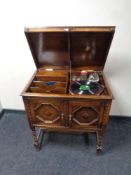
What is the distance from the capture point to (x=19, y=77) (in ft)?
5.54

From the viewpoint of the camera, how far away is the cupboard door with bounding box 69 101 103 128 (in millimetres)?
1110

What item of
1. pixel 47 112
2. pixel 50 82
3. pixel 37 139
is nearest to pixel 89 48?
pixel 50 82

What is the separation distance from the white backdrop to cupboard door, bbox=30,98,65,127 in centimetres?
55

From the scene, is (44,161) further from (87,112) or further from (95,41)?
(95,41)

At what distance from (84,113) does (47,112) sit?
275 millimetres

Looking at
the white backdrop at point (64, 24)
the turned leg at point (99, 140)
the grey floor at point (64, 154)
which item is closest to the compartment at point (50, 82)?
the white backdrop at point (64, 24)

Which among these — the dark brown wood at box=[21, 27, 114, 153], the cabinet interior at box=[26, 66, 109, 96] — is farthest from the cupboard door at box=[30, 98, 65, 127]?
the cabinet interior at box=[26, 66, 109, 96]

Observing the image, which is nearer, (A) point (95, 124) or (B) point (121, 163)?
(A) point (95, 124)

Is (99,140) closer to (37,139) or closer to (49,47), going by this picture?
(37,139)

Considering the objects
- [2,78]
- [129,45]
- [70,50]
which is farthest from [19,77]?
[129,45]

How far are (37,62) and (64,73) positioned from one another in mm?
244

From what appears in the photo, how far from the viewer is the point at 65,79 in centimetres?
132

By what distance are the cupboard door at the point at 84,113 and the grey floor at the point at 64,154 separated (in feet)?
1.25

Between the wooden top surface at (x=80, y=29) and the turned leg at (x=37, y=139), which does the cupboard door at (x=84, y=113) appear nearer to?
the turned leg at (x=37, y=139)
